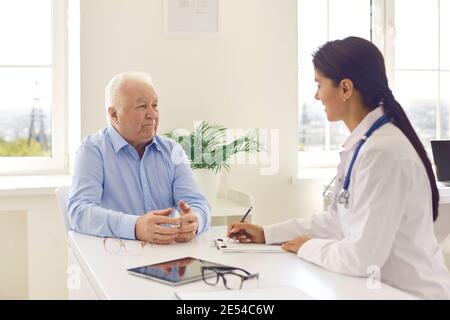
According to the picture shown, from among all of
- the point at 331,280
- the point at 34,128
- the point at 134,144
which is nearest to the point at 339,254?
the point at 331,280

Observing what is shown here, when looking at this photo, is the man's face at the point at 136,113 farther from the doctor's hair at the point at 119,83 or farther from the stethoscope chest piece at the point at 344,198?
the stethoscope chest piece at the point at 344,198

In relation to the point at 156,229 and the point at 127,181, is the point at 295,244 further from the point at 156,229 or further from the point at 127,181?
the point at 127,181

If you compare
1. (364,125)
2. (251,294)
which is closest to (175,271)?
(251,294)

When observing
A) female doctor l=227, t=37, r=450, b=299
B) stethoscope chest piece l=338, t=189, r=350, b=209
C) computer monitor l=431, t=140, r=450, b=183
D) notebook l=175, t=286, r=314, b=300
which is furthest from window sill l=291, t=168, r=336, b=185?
notebook l=175, t=286, r=314, b=300

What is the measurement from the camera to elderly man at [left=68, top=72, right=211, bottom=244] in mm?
2227

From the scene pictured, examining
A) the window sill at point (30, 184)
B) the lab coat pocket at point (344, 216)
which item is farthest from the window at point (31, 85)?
the lab coat pocket at point (344, 216)

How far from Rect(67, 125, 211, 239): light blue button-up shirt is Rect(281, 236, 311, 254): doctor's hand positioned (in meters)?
0.40

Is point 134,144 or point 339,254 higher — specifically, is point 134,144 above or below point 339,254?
above

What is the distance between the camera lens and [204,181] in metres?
3.17

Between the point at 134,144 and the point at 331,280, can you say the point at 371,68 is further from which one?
the point at 134,144

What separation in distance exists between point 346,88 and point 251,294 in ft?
2.24

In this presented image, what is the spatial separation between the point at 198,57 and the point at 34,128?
1022mm

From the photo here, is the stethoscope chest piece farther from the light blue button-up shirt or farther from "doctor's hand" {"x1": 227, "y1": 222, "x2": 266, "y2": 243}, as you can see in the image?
the light blue button-up shirt
